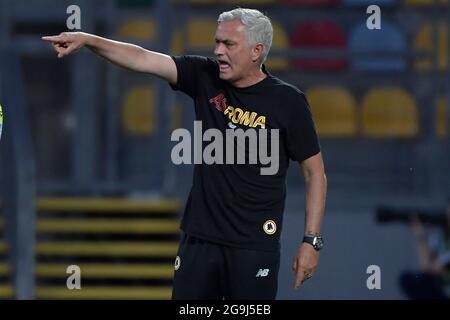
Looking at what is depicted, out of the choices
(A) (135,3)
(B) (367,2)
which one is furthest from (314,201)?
(A) (135,3)

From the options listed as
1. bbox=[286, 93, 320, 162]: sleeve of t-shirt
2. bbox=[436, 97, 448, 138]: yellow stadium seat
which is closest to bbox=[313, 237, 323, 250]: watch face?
bbox=[286, 93, 320, 162]: sleeve of t-shirt

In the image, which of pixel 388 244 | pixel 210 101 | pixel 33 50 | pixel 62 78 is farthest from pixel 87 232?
pixel 62 78

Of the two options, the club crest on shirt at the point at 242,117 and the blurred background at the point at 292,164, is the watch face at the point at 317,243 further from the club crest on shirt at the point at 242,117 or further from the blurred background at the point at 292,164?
the blurred background at the point at 292,164

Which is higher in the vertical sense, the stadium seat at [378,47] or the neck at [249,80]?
the stadium seat at [378,47]

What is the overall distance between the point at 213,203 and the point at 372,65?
16.2 ft

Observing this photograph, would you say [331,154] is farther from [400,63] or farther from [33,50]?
[33,50]

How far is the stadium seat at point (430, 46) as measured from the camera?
392 inches

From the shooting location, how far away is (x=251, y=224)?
17.9 feet

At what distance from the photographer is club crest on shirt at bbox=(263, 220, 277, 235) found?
547cm

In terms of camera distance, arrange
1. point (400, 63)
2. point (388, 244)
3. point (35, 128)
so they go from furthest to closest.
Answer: point (35, 128)
point (400, 63)
point (388, 244)

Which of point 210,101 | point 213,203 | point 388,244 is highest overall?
point 210,101

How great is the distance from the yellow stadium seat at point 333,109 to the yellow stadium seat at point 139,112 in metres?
1.37

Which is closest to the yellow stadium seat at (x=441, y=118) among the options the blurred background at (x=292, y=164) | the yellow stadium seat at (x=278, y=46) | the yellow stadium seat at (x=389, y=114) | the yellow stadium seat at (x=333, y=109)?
the blurred background at (x=292, y=164)

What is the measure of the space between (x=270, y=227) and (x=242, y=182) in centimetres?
25
